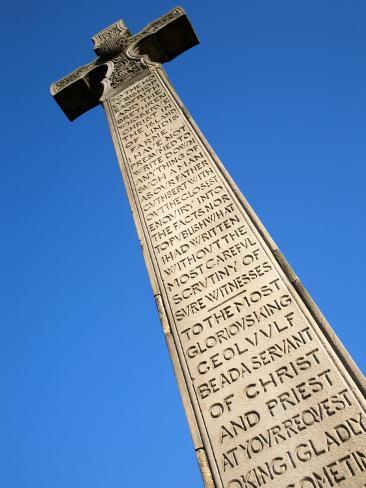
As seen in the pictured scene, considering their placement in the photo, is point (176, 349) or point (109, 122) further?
point (109, 122)

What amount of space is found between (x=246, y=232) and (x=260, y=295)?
0.74 m

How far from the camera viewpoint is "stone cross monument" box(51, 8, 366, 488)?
2.74m

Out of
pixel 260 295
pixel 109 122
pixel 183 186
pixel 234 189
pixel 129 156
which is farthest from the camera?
pixel 109 122

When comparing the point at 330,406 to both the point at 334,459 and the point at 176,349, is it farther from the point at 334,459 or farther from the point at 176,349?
the point at 176,349

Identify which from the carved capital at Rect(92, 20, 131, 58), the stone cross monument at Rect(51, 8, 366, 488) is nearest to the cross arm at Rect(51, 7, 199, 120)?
the carved capital at Rect(92, 20, 131, 58)

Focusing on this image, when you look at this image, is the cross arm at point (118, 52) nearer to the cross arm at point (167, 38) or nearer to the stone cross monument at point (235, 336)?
the cross arm at point (167, 38)

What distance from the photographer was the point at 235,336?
349cm

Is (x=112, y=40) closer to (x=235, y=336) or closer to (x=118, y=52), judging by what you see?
(x=118, y=52)

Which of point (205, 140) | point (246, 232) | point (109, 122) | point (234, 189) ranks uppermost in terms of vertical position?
point (109, 122)

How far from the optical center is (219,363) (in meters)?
3.41

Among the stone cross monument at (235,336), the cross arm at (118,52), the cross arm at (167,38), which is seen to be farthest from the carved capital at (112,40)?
the stone cross monument at (235,336)

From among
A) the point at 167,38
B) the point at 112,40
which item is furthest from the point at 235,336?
the point at 112,40

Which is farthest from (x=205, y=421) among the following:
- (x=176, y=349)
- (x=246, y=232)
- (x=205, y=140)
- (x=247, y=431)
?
(x=205, y=140)

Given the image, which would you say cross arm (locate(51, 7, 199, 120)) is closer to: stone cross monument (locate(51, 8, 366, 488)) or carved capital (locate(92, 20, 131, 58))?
carved capital (locate(92, 20, 131, 58))
